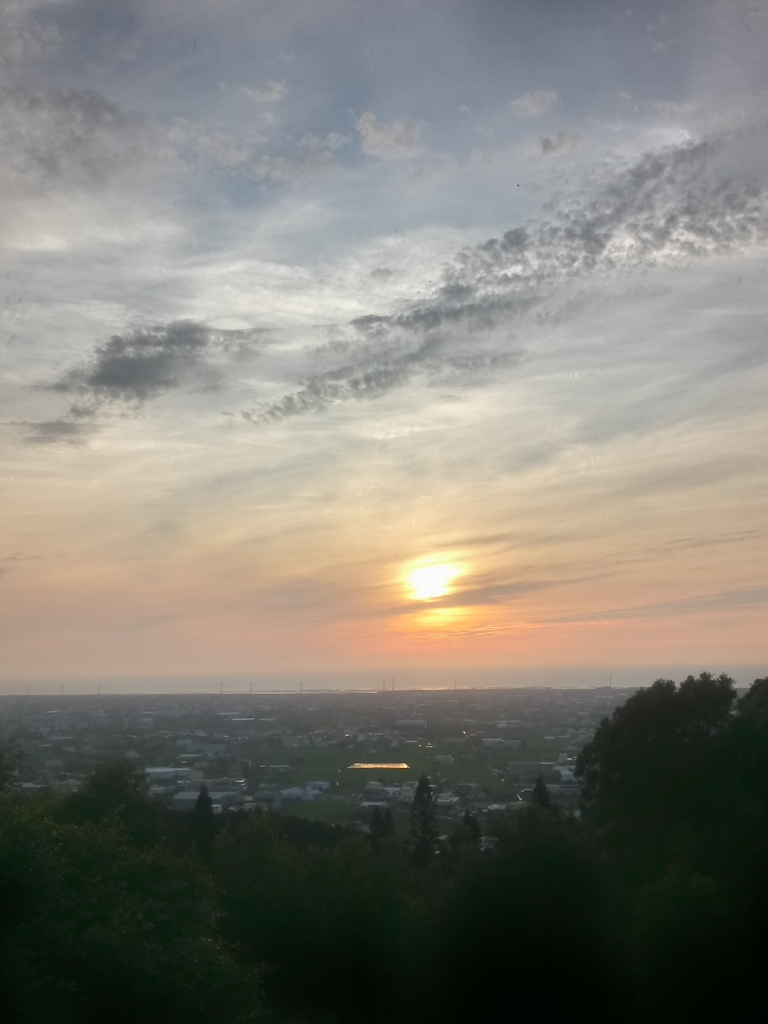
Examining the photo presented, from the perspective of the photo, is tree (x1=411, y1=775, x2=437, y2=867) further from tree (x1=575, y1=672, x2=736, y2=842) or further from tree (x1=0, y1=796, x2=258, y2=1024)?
tree (x1=0, y1=796, x2=258, y2=1024)

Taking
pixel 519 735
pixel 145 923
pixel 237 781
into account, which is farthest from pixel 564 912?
pixel 519 735

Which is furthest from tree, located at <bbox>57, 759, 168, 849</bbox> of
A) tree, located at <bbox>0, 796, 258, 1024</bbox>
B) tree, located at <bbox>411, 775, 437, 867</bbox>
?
tree, located at <bbox>411, 775, 437, 867</bbox>

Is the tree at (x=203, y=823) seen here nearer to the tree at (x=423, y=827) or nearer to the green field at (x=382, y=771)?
the tree at (x=423, y=827)

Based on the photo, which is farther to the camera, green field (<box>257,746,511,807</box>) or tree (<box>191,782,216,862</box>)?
green field (<box>257,746,511,807</box>)

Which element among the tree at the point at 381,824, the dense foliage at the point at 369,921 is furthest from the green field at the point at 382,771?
the dense foliage at the point at 369,921

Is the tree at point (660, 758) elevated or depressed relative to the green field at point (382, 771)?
elevated
